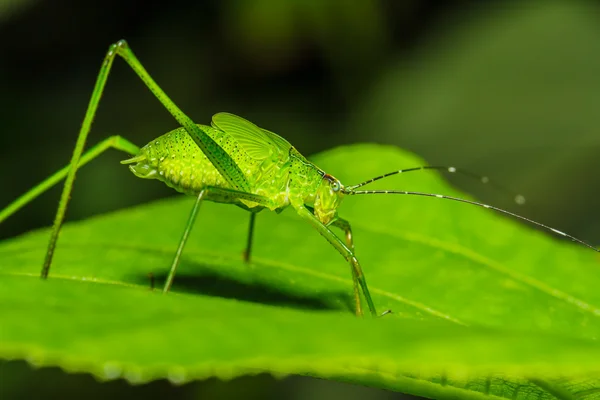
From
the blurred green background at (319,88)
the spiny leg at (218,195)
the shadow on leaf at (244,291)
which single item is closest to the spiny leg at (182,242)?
the spiny leg at (218,195)

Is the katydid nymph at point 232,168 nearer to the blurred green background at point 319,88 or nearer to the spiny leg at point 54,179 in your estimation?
the spiny leg at point 54,179

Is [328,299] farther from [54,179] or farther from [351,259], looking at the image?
[54,179]

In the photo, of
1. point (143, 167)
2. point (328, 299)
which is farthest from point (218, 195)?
point (328, 299)

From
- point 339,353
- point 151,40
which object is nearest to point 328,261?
point 339,353

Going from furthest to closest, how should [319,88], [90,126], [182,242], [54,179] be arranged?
[319,88] < [54,179] < [90,126] < [182,242]

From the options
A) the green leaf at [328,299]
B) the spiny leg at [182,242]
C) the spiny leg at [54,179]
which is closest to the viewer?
the green leaf at [328,299]

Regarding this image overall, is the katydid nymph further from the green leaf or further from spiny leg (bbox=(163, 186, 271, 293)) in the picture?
the green leaf
